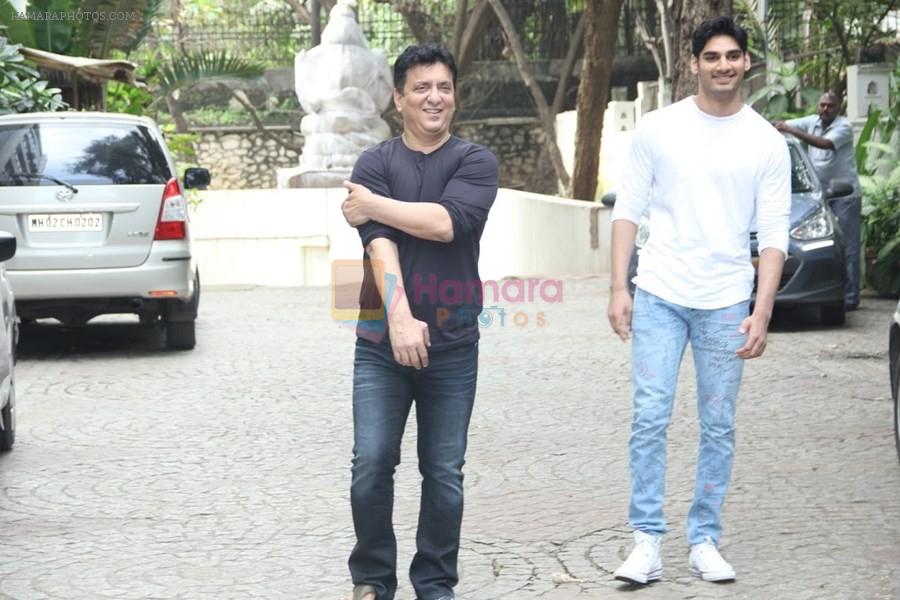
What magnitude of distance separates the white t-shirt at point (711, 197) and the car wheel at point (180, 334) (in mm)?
7518

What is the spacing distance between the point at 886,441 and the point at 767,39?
14.8 meters

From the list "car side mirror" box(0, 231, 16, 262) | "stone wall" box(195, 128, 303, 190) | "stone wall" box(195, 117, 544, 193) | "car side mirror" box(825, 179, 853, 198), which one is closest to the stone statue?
"stone wall" box(195, 117, 544, 193)

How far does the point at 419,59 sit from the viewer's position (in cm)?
491

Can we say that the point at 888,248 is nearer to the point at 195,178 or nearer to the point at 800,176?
the point at 800,176

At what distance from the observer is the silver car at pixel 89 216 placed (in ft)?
38.5

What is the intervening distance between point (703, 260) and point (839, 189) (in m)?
8.62

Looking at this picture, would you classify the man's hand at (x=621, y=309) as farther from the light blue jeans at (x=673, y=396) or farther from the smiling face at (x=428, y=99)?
the smiling face at (x=428, y=99)

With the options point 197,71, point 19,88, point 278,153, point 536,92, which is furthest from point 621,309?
point 278,153

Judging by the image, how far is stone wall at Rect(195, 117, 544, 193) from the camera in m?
34.3

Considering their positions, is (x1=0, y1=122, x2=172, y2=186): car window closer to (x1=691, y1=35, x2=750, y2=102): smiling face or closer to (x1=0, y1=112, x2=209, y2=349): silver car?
(x1=0, y1=112, x2=209, y2=349): silver car

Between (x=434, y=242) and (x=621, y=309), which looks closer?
(x=434, y=242)

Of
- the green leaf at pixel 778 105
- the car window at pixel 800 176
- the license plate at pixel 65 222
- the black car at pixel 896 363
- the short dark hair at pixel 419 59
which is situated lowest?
the black car at pixel 896 363

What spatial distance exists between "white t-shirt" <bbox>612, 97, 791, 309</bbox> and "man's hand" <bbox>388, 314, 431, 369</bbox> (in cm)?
104

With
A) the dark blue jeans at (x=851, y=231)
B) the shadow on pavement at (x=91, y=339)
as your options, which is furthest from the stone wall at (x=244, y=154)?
the dark blue jeans at (x=851, y=231)
